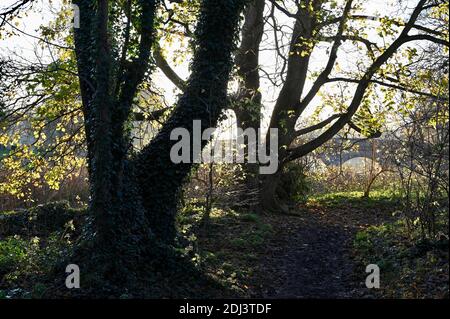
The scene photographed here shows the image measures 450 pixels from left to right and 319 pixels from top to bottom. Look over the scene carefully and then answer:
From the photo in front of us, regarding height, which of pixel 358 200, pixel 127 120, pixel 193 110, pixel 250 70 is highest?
pixel 250 70

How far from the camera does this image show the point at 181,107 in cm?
970

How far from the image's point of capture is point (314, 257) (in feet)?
36.6

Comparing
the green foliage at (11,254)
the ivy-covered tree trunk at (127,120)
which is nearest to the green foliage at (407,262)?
the ivy-covered tree trunk at (127,120)

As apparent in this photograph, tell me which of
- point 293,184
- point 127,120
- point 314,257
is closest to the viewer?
point 127,120

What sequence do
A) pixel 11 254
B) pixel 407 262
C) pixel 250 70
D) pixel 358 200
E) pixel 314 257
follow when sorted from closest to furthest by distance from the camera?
1. pixel 407 262
2. pixel 11 254
3. pixel 314 257
4. pixel 250 70
5. pixel 358 200

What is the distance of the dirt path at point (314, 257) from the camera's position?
8891mm

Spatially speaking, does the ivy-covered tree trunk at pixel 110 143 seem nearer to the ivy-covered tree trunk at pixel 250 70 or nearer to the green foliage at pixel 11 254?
the green foliage at pixel 11 254

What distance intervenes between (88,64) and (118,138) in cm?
152

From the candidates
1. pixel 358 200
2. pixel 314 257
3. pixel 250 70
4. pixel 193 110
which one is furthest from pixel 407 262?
pixel 358 200

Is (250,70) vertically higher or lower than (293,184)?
higher

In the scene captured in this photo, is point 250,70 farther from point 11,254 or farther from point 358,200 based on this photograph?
point 11,254

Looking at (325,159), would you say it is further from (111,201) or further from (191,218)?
(111,201)
